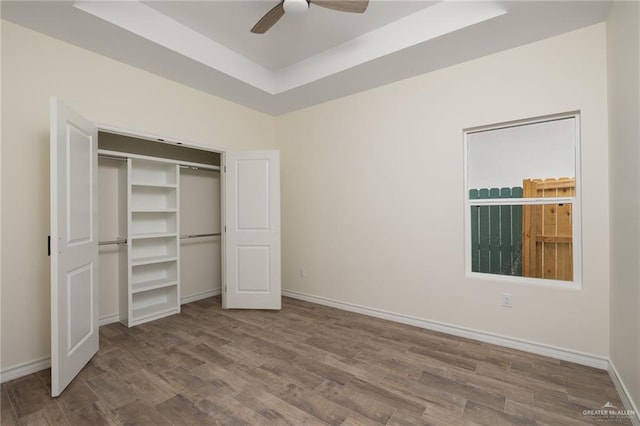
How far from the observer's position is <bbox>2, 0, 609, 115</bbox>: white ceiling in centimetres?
228

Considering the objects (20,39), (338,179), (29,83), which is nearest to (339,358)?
(338,179)

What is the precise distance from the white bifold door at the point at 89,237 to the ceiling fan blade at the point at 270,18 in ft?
4.97

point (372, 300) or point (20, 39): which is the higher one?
point (20, 39)

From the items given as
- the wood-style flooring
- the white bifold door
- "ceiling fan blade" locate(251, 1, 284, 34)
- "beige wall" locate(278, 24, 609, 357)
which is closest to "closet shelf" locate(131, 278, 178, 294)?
the wood-style flooring

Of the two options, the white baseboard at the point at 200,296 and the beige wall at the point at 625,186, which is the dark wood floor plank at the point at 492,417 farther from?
the white baseboard at the point at 200,296

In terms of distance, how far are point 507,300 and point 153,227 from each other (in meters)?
4.06

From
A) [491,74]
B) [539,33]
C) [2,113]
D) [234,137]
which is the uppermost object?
[539,33]

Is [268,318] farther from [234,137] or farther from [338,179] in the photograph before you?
[234,137]

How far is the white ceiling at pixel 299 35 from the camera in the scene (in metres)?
2.28

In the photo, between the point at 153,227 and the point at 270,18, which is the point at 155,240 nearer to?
the point at 153,227

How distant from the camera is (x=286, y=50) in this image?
3.29 m

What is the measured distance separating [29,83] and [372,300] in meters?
3.86

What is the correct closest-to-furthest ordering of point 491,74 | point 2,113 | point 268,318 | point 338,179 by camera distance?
point 2,113 → point 491,74 → point 268,318 → point 338,179

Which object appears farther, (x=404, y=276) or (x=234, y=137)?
(x=234, y=137)
